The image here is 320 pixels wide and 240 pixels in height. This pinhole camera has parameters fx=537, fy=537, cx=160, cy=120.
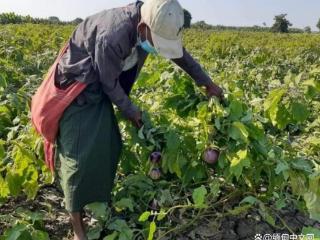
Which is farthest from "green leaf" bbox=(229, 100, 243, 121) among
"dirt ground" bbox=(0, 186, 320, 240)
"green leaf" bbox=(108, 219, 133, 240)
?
"green leaf" bbox=(108, 219, 133, 240)

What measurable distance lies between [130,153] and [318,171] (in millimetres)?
888

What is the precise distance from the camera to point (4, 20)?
22.1 metres

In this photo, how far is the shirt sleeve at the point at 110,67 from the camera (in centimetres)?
201

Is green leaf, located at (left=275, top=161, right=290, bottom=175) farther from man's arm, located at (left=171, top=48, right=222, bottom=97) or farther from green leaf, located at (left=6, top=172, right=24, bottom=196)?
green leaf, located at (left=6, top=172, right=24, bottom=196)

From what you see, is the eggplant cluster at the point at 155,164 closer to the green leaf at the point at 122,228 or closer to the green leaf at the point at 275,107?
the green leaf at the point at 122,228

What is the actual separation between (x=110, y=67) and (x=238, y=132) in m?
0.59

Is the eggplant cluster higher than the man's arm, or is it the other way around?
the man's arm

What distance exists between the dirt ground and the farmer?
259mm

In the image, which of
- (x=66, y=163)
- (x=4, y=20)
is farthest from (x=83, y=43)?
(x=4, y=20)

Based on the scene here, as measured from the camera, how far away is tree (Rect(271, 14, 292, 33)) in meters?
39.0

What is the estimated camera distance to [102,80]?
2.07 meters

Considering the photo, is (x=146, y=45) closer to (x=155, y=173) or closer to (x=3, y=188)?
(x=155, y=173)

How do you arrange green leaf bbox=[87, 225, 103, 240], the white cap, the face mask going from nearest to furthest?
1. the white cap
2. the face mask
3. green leaf bbox=[87, 225, 103, 240]

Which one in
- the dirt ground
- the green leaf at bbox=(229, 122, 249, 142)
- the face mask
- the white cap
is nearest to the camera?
the white cap
